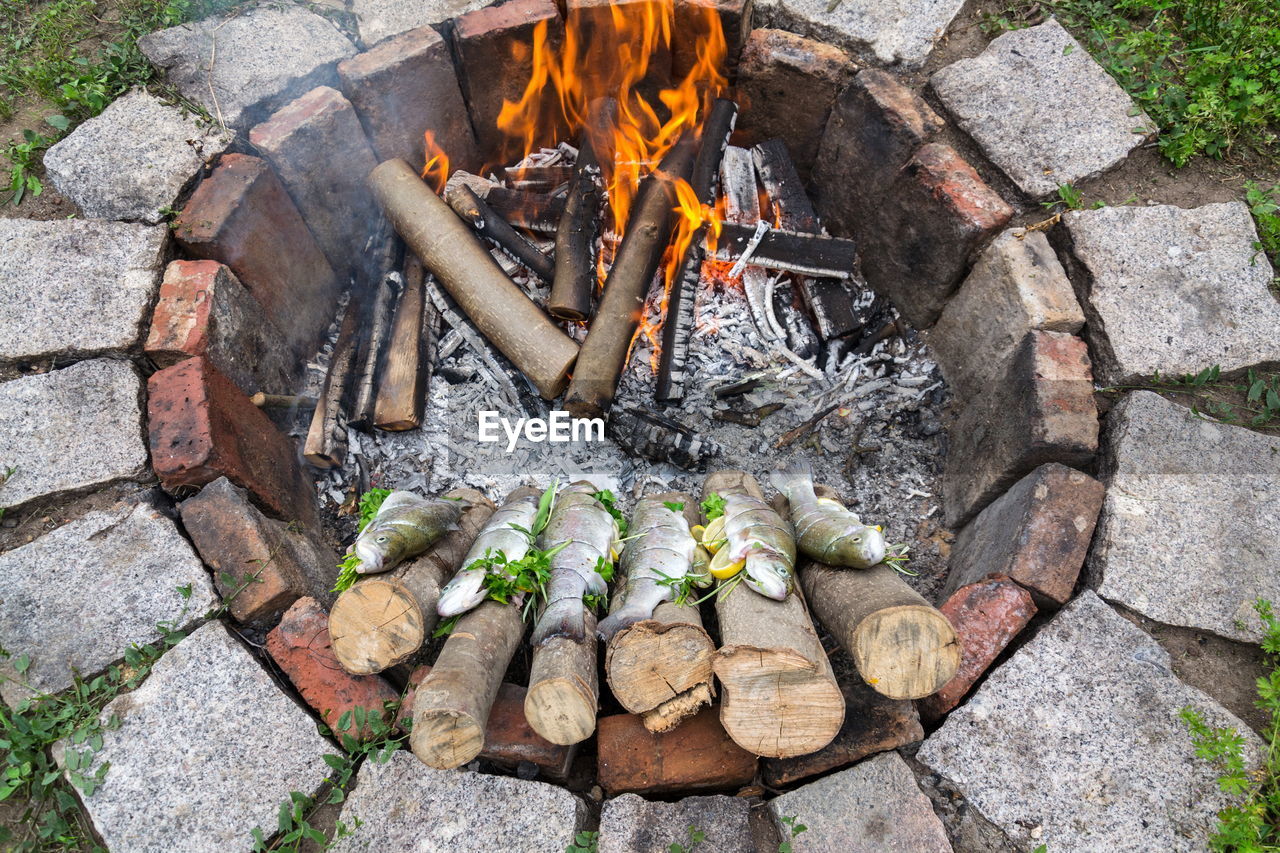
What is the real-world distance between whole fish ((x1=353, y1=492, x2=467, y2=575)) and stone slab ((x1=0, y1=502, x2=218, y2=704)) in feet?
2.06

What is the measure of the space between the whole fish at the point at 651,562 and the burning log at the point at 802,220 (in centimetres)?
156

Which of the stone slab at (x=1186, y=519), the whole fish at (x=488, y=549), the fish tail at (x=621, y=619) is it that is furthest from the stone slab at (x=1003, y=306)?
the whole fish at (x=488, y=549)

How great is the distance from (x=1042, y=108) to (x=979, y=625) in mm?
2396

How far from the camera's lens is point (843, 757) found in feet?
7.48

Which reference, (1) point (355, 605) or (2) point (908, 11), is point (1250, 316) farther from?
(1) point (355, 605)

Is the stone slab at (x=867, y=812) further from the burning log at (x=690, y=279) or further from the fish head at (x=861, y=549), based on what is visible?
the burning log at (x=690, y=279)

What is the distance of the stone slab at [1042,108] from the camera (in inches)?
128

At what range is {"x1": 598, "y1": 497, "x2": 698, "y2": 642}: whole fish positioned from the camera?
7.47ft

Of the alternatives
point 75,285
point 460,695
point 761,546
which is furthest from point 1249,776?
point 75,285

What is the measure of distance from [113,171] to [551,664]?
2.88 metres

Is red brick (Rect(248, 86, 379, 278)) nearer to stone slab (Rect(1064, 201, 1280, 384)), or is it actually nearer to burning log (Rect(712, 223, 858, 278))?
burning log (Rect(712, 223, 858, 278))

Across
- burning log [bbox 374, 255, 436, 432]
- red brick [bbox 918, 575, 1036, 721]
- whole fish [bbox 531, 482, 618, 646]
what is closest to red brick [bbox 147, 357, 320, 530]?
burning log [bbox 374, 255, 436, 432]

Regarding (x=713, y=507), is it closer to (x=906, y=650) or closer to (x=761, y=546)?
(x=761, y=546)

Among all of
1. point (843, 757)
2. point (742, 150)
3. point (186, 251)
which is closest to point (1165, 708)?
point (843, 757)
